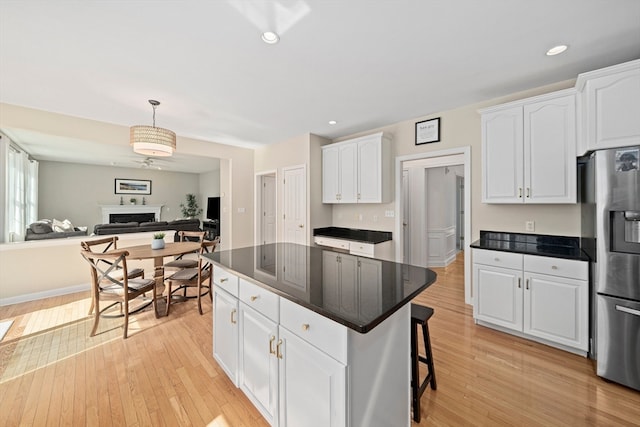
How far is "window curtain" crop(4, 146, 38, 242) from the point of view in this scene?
388cm

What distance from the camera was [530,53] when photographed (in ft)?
6.77

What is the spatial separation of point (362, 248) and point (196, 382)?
248cm

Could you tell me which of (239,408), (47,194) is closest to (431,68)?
(239,408)

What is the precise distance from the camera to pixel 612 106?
1.91 m

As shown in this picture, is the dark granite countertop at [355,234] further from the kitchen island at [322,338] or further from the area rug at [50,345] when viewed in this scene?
the area rug at [50,345]

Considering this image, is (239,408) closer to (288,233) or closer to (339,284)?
(339,284)

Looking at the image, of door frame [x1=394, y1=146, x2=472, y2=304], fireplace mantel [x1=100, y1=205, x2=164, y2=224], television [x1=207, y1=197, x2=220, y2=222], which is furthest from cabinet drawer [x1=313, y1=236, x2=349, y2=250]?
fireplace mantel [x1=100, y1=205, x2=164, y2=224]

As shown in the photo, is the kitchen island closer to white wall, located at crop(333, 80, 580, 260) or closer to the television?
white wall, located at crop(333, 80, 580, 260)

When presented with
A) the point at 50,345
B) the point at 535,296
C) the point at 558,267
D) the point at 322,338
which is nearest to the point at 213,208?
the point at 50,345

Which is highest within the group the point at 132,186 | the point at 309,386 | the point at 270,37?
the point at 270,37

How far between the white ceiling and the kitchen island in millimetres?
1709

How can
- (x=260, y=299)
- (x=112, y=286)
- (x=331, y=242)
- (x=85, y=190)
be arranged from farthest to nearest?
1. (x=85, y=190)
2. (x=331, y=242)
3. (x=112, y=286)
4. (x=260, y=299)

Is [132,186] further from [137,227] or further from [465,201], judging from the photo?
[465,201]

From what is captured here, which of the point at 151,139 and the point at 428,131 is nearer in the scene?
the point at 151,139
